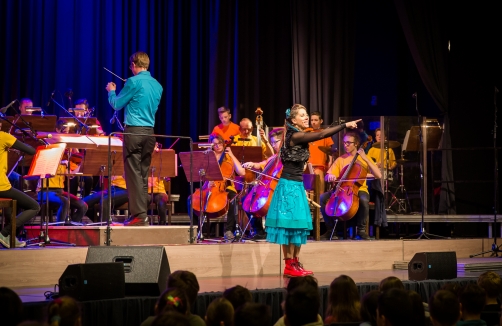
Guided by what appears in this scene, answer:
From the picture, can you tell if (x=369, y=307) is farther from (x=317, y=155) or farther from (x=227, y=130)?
(x=227, y=130)

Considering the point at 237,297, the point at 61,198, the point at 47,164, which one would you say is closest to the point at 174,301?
the point at 237,297

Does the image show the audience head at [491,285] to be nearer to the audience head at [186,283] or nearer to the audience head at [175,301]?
the audience head at [186,283]

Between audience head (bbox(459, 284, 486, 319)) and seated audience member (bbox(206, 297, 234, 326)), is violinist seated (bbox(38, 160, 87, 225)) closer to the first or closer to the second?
seated audience member (bbox(206, 297, 234, 326))

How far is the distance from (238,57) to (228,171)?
332 cm

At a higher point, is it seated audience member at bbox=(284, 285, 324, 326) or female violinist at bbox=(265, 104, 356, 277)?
female violinist at bbox=(265, 104, 356, 277)

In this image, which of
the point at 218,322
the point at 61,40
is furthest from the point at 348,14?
the point at 218,322

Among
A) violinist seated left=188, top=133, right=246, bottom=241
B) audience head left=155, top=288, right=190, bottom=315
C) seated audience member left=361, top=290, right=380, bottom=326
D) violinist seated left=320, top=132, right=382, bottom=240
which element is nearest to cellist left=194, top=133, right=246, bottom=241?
violinist seated left=188, top=133, right=246, bottom=241

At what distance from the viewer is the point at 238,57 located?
1252cm

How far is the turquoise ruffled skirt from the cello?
2559 mm

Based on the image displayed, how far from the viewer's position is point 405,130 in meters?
10.8

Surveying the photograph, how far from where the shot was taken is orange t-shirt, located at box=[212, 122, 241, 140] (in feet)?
37.5

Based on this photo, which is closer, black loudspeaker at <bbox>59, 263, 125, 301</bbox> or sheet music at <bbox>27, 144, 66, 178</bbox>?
black loudspeaker at <bbox>59, 263, 125, 301</bbox>

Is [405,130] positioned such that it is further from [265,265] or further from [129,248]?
[129,248]

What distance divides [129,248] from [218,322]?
2246mm
